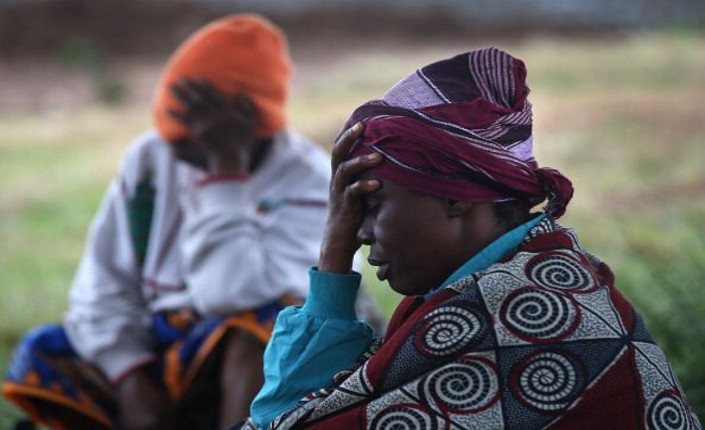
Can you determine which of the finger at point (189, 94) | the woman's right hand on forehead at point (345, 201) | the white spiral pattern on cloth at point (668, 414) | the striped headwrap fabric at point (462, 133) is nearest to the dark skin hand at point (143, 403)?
the finger at point (189, 94)

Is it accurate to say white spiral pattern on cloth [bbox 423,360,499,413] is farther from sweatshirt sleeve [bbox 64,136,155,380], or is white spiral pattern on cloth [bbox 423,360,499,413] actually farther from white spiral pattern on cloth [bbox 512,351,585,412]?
sweatshirt sleeve [bbox 64,136,155,380]

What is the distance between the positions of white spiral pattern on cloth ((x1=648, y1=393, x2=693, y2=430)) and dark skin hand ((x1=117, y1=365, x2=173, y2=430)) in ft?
6.61

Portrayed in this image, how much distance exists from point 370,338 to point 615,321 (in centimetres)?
53

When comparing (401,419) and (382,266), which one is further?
(382,266)

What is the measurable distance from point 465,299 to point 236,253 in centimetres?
161

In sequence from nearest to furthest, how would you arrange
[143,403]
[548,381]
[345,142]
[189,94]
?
[548,381], [345,142], [143,403], [189,94]

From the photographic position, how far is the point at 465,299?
2.14m

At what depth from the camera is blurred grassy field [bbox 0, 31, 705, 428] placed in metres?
5.21

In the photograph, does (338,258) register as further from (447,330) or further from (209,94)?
(209,94)

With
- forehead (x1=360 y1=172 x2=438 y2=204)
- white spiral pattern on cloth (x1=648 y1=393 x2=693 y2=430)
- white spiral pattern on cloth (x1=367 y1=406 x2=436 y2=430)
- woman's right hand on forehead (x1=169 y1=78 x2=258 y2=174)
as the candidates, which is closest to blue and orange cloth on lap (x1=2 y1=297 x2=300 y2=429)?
woman's right hand on forehead (x1=169 y1=78 x2=258 y2=174)

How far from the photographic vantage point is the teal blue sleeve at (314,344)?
2385 mm

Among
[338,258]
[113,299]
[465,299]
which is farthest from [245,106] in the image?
[465,299]

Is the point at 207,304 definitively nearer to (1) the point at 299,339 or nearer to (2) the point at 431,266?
(1) the point at 299,339

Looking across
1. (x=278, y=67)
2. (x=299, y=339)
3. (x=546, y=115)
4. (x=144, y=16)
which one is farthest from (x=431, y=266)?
(x=144, y=16)
